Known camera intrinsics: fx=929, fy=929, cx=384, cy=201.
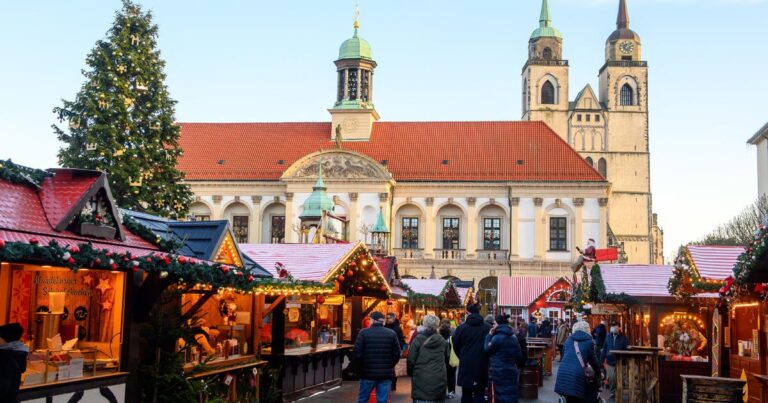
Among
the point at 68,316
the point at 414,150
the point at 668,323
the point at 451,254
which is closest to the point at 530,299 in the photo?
the point at 451,254

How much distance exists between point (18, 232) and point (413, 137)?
178ft

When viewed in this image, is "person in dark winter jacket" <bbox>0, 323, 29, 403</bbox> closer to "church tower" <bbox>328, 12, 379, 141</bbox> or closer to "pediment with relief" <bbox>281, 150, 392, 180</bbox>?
"pediment with relief" <bbox>281, 150, 392, 180</bbox>

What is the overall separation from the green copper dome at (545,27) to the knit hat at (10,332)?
82.5m

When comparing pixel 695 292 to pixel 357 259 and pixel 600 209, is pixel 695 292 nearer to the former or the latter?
pixel 357 259

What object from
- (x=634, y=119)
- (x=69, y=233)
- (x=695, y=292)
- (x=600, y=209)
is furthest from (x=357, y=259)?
(x=634, y=119)

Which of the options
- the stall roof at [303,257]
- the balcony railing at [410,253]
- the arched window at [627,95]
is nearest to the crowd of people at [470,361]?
the stall roof at [303,257]

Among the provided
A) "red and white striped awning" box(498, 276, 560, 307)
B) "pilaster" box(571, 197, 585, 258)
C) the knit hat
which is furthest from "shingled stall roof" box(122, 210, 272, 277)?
"pilaster" box(571, 197, 585, 258)

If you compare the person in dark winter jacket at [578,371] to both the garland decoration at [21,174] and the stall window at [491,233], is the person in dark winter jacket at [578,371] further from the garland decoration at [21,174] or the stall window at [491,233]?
the stall window at [491,233]

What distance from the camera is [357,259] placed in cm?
2017

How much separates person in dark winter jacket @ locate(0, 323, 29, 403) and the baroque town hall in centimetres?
4673

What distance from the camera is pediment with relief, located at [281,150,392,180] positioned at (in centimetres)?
5778

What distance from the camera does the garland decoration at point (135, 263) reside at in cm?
804

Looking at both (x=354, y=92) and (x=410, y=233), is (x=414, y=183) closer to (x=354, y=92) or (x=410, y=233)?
(x=410, y=233)

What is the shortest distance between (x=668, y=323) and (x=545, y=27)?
73.3 m
